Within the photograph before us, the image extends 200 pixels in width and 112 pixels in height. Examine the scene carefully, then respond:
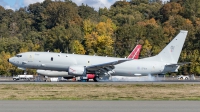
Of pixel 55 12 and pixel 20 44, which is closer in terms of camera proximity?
pixel 20 44

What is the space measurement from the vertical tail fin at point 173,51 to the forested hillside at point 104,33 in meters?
26.4

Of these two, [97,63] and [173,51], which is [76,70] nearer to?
[97,63]

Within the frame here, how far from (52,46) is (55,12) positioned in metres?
42.7

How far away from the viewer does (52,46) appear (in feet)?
351

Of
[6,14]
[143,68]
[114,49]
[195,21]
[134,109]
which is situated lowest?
[134,109]

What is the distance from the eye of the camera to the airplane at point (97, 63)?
2128 inches

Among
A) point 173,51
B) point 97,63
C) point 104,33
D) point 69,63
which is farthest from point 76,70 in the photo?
point 104,33

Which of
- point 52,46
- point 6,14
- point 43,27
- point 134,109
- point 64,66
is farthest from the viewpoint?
point 6,14

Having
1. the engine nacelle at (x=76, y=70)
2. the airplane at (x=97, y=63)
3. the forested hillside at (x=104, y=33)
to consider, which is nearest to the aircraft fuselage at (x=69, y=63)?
the airplane at (x=97, y=63)

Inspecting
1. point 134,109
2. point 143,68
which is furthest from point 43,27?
point 134,109

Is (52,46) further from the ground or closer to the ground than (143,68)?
further from the ground

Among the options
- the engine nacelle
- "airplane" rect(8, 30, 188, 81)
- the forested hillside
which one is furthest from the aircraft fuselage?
the forested hillside

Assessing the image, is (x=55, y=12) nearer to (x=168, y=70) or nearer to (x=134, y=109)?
(x=168, y=70)

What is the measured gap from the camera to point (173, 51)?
5772 cm
